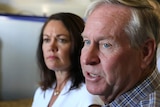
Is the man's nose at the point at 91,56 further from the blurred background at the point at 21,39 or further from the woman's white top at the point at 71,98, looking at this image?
the blurred background at the point at 21,39

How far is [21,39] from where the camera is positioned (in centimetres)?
255

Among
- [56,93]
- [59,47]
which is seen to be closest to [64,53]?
[59,47]

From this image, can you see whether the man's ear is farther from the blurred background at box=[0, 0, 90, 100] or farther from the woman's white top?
the blurred background at box=[0, 0, 90, 100]

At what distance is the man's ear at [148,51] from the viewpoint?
34.3 inches

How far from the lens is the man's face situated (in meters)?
0.86

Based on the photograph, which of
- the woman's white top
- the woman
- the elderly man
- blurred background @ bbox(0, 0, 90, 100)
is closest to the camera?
the elderly man

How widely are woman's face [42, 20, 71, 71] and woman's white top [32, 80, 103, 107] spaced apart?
0.10 metres

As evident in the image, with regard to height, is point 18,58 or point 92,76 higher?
point 92,76

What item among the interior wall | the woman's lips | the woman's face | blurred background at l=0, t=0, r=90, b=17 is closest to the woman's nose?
the woman's face

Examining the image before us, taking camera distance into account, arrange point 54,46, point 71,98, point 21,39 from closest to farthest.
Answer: point 71,98 < point 54,46 < point 21,39

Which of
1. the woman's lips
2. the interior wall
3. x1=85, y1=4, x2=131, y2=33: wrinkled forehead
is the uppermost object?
x1=85, y1=4, x2=131, y2=33: wrinkled forehead

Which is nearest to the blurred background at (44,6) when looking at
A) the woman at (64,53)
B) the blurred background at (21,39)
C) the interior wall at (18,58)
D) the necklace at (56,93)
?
the blurred background at (21,39)

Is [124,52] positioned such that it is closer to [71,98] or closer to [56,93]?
[71,98]

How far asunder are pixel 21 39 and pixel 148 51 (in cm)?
182
